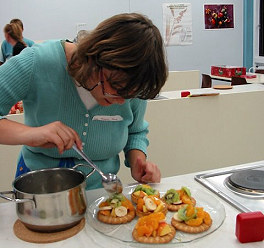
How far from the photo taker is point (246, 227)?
0.76 m

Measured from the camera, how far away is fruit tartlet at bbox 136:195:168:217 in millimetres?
860

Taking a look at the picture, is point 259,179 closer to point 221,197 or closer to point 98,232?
point 221,197

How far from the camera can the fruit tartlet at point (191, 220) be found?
80 cm

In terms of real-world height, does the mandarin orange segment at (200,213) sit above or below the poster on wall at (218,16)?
below

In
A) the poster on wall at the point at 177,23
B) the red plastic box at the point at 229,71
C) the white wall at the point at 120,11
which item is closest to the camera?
the red plastic box at the point at 229,71

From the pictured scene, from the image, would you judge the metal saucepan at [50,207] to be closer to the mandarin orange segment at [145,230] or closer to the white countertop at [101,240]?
the white countertop at [101,240]

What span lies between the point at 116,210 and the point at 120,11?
4602 mm

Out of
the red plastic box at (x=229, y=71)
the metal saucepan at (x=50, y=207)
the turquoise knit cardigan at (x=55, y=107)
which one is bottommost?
the red plastic box at (x=229, y=71)

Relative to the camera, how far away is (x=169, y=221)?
0.85m

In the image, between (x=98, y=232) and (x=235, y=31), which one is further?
(x=235, y=31)

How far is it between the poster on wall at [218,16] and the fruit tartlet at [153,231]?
16.8 feet

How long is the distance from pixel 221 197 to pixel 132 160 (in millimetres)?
333


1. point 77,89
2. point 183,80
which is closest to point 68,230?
point 77,89

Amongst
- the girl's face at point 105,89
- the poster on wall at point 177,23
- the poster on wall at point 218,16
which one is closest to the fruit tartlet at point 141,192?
the girl's face at point 105,89
